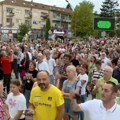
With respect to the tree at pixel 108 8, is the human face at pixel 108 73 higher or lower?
lower

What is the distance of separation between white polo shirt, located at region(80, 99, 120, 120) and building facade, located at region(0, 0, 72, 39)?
344 feet

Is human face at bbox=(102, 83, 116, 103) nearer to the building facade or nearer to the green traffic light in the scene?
the green traffic light

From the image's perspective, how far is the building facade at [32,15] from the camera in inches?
4476

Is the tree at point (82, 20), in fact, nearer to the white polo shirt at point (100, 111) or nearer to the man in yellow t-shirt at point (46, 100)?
the man in yellow t-shirt at point (46, 100)

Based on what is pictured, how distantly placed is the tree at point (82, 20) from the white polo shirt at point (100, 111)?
270 feet

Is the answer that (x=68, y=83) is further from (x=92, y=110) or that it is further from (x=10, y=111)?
(x=92, y=110)

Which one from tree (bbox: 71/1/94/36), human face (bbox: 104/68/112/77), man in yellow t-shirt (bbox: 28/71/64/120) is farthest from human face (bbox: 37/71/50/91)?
tree (bbox: 71/1/94/36)

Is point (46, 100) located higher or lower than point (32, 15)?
lower

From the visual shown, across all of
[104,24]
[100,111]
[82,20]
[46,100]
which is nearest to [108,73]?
[46,100]

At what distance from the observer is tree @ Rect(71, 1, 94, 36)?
87.0 m

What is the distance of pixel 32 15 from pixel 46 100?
11772 centimetres

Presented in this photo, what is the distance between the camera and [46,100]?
18.5 ft

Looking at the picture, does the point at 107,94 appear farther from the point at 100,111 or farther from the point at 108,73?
the point at 108,73

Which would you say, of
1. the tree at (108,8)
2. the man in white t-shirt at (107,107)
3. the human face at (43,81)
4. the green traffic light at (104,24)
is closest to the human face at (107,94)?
the man in white t-shirt at (107,107)
